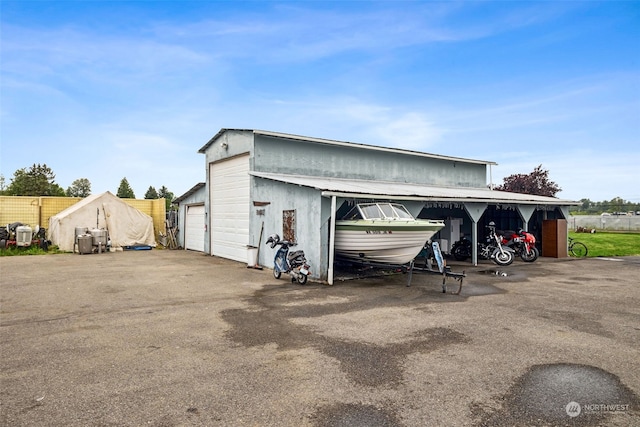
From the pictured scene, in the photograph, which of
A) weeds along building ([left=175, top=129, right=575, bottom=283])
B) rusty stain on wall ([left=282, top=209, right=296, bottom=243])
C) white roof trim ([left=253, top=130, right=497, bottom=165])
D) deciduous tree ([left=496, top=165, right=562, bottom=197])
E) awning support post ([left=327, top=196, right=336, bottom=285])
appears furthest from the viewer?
deciduous tree ([left=496, top=165, right=562, bottom=197])

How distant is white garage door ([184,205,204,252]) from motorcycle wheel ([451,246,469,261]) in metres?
13.0

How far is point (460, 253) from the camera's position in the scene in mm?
17969

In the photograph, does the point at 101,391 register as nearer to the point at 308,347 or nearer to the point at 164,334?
the point at 164,334

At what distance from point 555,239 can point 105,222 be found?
23474 millimetres

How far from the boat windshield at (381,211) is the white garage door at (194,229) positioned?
11.9 m

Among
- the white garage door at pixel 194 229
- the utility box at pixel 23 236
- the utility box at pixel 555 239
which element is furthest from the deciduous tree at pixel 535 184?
the utility box at pixel 23 236

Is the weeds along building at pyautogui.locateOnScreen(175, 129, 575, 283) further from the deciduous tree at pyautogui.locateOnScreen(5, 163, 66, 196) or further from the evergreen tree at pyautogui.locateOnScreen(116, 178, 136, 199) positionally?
the evergreen tree at pyautogui.locateOnScreen(116, 178, 136, 199)

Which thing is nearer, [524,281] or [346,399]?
[346,399]

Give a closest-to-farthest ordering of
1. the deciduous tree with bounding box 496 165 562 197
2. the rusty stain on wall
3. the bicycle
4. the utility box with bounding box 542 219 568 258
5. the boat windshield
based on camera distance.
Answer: the boat windshield, the rusty stain on wall, the utility box with bounding box 542 219 568 258, the bicycle, the deciduous tree with bounding box 496 165 562 197

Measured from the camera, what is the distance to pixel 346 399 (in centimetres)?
407

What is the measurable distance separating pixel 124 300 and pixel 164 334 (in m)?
3.19

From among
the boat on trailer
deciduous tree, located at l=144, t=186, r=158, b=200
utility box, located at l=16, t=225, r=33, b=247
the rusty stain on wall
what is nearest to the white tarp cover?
utility box, located at l=16, t=225, r=33, b=247

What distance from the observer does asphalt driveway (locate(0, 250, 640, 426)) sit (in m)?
3.82

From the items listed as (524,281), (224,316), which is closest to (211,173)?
(224,316)
